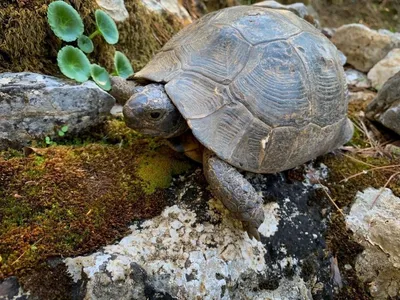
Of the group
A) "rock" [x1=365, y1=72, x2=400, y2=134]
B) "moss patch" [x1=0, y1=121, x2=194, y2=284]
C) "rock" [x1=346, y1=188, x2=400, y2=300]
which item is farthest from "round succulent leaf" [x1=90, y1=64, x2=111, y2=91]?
"rock" [x1=365, y1=72, x2=400, y2=134]

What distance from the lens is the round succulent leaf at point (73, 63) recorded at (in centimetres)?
249

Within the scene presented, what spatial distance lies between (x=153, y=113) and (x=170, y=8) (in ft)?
7.13

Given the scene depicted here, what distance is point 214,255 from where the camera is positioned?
2043 millimetres

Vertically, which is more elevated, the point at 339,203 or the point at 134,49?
the point at 134,49

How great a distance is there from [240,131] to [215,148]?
0.17m

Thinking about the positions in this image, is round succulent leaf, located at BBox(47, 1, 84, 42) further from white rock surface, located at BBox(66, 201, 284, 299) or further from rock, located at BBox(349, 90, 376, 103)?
rock, located at BBox(349, 90, 376, 103)

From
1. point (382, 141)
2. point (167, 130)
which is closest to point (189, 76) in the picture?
point (167, 130)

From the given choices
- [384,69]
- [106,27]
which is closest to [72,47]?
[106,27]

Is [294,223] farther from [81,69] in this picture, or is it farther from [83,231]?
[81,69]

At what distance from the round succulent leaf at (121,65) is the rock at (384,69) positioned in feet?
8.26

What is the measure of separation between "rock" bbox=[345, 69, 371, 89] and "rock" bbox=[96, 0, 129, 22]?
2278mm

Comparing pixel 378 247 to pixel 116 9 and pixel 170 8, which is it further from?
pixel 170 8

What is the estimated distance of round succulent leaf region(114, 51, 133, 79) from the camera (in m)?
2.82

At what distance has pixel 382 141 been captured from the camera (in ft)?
10.6
